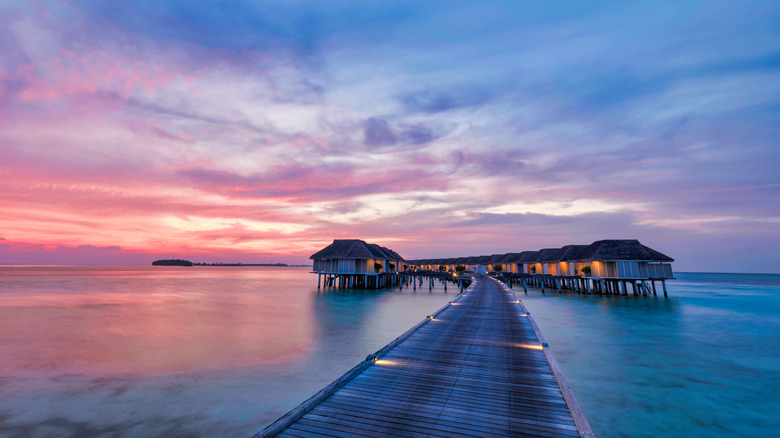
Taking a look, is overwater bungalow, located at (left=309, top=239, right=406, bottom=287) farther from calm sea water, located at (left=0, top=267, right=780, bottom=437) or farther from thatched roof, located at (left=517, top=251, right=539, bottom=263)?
thatched roof, located at (left=517, top=251, right=539, bottom=263)

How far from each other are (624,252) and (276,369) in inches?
1528

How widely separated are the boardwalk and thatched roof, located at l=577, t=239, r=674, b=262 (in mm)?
32269

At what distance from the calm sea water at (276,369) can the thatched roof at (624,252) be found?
10.8 meters

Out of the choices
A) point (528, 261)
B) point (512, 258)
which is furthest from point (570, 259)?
point (512, 258)

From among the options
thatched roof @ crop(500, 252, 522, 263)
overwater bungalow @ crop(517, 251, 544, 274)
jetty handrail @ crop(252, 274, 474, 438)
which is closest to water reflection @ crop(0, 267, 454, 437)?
jetty handrail @ crop(252, 274, 474, 438)

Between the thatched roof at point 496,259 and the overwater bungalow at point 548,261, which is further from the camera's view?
the thatched roof at point 496,259

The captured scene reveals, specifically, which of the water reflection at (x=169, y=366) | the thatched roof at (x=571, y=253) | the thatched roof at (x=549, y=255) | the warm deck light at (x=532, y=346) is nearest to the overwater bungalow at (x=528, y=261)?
the thatched roof at (x=549, y=255)

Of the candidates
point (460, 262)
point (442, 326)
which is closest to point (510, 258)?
point (460, 262)

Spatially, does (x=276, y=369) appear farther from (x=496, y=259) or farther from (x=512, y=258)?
(x=496, y=259)

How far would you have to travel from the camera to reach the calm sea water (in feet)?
28.2

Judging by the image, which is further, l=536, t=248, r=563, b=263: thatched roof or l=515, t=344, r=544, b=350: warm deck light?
l=536, t=248, r=563, b=263: thatched roof

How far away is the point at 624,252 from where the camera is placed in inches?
1478

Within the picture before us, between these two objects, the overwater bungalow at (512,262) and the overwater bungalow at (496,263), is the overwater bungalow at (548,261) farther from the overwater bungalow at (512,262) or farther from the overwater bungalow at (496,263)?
the overwater bungalow at (496,263)

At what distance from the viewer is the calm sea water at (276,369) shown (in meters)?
8.60
